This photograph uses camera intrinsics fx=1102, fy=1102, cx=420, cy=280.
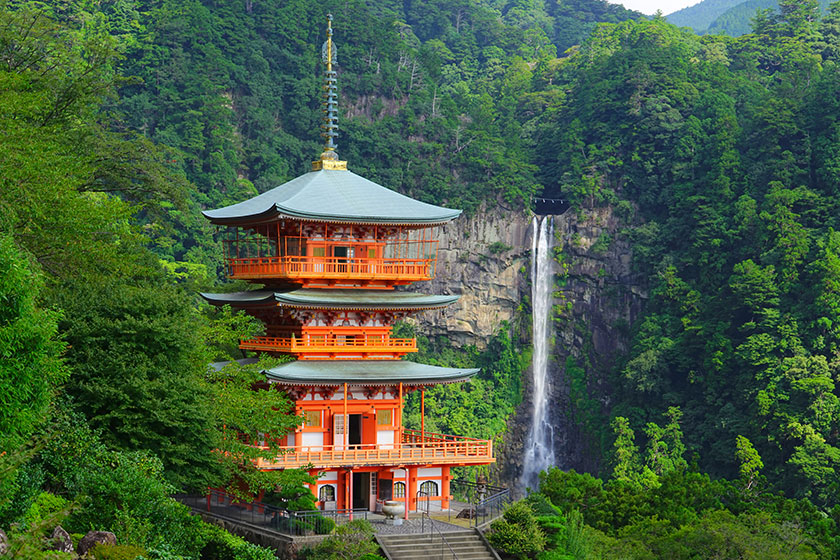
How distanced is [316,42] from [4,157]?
58.7 m

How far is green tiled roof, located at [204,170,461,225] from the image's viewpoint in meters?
32.7

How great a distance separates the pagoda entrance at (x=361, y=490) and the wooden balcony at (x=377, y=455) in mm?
892

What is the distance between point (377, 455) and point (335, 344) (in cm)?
383

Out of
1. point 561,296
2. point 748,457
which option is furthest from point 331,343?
point 561,296

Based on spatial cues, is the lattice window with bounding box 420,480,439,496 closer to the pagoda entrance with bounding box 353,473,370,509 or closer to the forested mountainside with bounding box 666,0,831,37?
the pagoda entrance with bounding box 353,473,370,509

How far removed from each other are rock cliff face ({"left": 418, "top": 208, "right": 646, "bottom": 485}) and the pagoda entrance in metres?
38.0

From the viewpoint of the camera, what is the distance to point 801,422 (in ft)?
183

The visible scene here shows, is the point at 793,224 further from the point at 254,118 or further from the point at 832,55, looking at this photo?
the point at 254,118

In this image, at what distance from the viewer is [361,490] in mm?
32844

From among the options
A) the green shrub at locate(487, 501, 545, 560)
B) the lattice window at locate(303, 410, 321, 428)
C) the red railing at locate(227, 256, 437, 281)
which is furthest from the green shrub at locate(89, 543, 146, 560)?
the red railing at locate(227, 256, 437, 281)

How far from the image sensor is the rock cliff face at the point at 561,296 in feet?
234

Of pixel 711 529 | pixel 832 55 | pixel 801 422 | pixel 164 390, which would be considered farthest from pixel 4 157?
pixel 832 55

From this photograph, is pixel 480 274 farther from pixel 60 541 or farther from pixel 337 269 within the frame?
pixel 60 541

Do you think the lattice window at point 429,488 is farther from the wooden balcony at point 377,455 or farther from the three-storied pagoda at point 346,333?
the wooden balcony at point 377,455
